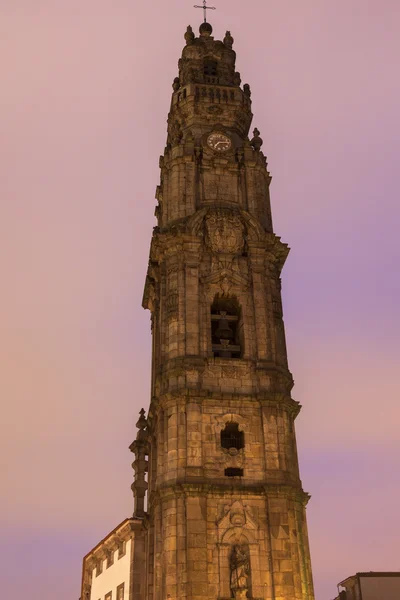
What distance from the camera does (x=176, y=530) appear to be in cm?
3625

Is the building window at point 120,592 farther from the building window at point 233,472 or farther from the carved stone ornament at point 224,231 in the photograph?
the carved stone ornament at point 224,231

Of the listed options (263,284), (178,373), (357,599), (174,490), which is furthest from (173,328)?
(357,599)

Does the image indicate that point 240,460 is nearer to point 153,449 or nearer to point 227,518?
point 227,518

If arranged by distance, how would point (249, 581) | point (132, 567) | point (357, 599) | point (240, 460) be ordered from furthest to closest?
1. point (132, 567)
2. point (357, 599)
3. point (240, 460)
4. point (249, 581)

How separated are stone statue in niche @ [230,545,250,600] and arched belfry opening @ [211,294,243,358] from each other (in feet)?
35.5

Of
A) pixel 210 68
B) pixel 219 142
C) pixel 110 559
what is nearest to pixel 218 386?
pixel 219 142

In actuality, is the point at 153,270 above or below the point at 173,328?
above

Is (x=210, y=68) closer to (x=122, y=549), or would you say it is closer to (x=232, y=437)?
(x=232, y=437)

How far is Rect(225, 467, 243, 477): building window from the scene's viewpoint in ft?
126

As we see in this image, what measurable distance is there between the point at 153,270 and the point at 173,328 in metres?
6.56

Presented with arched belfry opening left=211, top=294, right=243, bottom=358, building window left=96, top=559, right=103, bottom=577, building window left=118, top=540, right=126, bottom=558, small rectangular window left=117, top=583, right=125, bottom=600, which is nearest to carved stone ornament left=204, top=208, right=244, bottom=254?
arched belfry opening left=211, top=294, right=243, bottom=358

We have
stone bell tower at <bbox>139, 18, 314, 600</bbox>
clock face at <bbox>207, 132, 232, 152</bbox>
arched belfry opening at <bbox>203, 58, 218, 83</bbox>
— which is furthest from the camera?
arched belfry opening at <bbox>203, 58, 218, 83</bbox>

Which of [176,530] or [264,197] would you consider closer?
[176,530]

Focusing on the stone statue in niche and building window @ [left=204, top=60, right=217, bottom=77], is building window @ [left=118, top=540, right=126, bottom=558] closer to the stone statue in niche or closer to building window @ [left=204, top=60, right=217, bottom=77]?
the stone statue in niche
